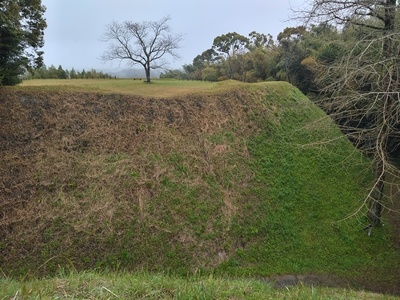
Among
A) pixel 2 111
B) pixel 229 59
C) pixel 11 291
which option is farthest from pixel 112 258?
pixel 229 59

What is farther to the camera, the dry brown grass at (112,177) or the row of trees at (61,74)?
the row of trees at (61,74)

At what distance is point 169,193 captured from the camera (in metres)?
8.84

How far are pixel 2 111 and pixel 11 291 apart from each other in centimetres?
862

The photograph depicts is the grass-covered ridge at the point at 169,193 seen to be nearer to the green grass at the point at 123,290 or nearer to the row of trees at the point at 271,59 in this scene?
the green grass at the point at 123,290

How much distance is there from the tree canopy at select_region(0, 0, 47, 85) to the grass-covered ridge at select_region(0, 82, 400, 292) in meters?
0.73

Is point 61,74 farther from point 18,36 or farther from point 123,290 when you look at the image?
point 123,290

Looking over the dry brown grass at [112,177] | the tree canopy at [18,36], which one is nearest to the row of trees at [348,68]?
the dry brown grass at [112,177]

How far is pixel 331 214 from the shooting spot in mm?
9656

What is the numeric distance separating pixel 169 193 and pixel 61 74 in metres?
12.9

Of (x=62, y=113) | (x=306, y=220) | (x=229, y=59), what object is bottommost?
(x=306, y=220)

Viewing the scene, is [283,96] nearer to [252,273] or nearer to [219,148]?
[219,148]

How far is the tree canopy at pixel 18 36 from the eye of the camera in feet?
27.4

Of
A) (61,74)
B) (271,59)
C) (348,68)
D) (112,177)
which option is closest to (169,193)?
(112,177)

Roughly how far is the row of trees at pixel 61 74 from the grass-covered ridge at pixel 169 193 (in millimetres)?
8225
